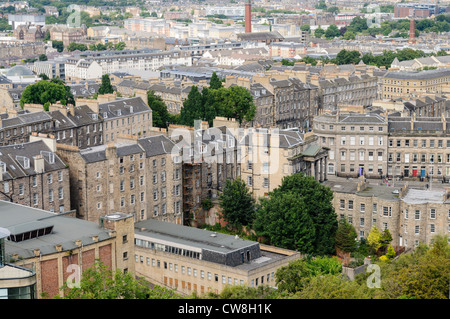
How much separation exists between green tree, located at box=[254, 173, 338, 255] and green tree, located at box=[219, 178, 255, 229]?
1727 mm

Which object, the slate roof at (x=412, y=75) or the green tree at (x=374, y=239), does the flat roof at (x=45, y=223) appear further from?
the slate roof at (x=412, y=75)

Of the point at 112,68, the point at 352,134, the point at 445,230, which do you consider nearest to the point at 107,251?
the point at 445,230

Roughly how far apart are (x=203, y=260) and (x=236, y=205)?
14772mm

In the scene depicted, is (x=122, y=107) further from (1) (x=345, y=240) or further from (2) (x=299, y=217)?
(1) (x=345, y=240)

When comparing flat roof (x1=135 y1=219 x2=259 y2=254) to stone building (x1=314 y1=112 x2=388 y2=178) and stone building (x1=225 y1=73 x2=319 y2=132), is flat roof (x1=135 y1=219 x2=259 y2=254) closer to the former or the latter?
stone building (x1=314 y1=112 x2=388 y2=178)

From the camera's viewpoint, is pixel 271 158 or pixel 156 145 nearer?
pixel 156 145

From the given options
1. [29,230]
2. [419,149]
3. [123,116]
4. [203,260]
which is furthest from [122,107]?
[29,230]

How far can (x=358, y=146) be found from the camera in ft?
336

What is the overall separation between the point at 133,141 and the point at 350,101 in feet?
245

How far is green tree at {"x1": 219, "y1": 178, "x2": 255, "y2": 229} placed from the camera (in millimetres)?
81000

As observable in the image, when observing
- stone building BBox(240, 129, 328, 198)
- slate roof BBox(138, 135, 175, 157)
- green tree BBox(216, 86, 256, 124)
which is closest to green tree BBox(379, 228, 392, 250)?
stone building BBox(240, 129, 328, 198)

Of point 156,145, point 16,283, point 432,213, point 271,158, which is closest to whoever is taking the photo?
point 16,283

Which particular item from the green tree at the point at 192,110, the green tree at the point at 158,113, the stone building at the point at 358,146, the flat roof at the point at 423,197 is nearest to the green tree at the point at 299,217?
the flat roof at the point at 423,197

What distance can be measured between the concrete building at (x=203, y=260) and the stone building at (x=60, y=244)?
890 centimetres
